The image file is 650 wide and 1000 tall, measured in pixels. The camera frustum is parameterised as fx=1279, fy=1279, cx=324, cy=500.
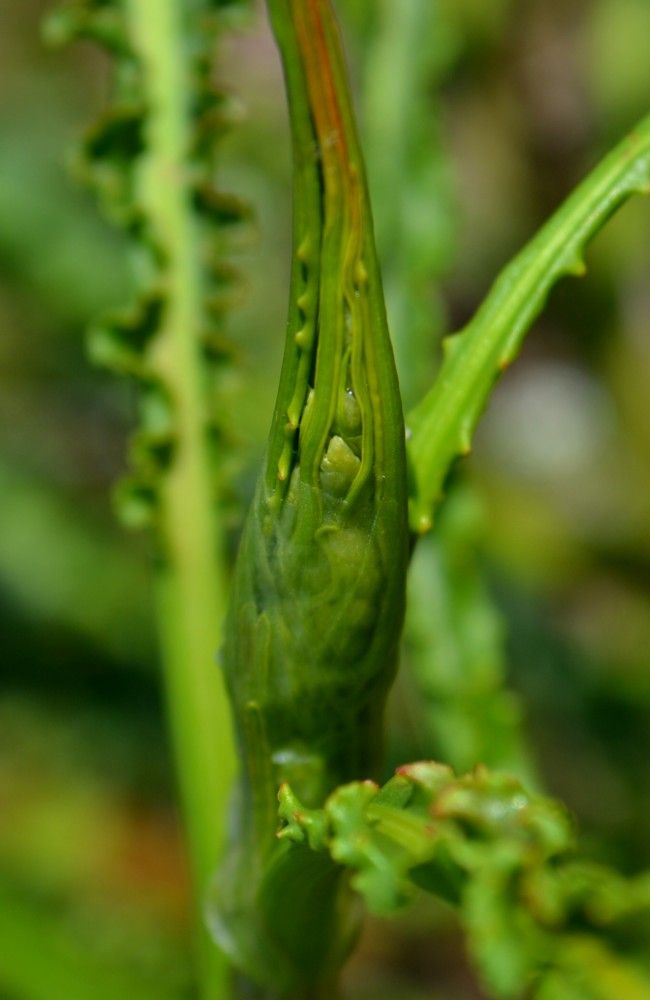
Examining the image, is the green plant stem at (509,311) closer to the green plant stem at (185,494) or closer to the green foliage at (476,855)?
the green foliage at (476,855)

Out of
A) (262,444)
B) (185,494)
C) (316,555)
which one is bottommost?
(262,444)

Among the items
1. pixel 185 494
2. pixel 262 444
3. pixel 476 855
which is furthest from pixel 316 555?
pixel 262 444

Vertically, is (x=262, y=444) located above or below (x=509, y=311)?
below

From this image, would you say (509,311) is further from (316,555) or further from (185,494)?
(185,494)

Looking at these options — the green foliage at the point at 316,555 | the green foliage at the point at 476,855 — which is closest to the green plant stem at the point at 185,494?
the green foliage at the point at 316,555

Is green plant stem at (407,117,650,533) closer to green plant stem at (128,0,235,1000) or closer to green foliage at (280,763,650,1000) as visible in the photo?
green foliage at (280,763,650,1000)

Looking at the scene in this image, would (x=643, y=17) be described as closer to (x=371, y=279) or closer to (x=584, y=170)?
(x=584, y=170)
